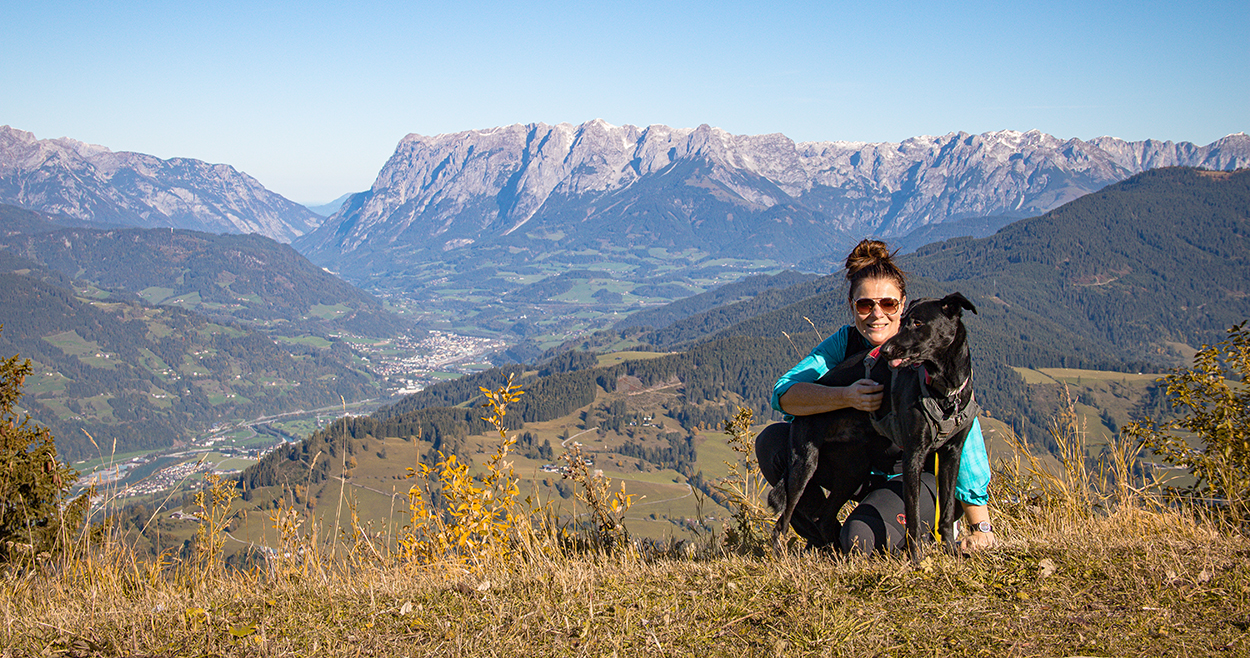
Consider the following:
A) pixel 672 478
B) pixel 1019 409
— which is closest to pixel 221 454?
pixel 672 478

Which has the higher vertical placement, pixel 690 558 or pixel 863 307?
pixel 863 307

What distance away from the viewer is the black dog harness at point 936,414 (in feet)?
10.3

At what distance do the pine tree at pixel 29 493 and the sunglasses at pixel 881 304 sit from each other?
5.96 metres

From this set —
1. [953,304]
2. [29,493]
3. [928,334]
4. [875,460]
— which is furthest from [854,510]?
[29,493]

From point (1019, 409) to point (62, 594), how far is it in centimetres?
12857

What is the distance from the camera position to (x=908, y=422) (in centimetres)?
321

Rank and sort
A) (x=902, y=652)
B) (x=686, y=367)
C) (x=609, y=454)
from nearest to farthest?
(x=902, y=652) → (x=609, y=454) → (x=686, y=367)

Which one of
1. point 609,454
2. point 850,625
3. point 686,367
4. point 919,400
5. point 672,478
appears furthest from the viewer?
point 686,367

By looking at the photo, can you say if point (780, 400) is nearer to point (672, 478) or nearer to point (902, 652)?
point (902, 652)

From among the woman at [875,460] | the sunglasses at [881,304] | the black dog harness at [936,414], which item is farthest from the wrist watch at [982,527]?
the sunglasses at [881,304]

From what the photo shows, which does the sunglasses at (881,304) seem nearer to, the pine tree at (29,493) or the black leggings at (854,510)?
the black leggings at (854,510)

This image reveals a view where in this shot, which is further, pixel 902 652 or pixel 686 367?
pixel 686 367

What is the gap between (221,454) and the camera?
421 ft

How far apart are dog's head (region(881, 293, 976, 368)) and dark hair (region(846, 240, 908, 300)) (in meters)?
0.79
